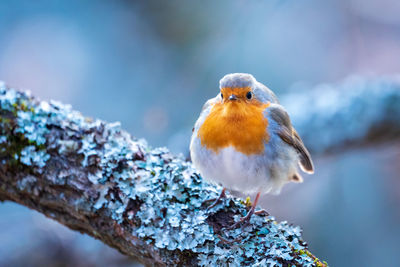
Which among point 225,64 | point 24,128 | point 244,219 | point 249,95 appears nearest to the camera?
point 244,219

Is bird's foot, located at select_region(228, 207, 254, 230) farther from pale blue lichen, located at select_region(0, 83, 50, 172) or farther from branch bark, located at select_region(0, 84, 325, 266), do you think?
pale blue lichen, located at select_region(0, 83, 50, 172)

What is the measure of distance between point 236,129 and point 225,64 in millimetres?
2724

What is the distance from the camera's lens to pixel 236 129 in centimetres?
187

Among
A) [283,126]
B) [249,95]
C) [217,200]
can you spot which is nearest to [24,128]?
[217,200]

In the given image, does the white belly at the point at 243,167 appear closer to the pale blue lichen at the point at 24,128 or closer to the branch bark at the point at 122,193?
the branch bark at the point at 122,193

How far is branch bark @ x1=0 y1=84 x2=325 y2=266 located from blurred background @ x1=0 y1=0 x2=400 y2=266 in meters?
2.02

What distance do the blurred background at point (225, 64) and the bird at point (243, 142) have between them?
1995 mm

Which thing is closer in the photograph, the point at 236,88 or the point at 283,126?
the point at 236,88

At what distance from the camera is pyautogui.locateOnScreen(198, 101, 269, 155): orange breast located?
1.87 metres

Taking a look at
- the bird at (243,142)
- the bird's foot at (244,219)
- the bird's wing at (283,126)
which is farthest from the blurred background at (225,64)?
the bird's foot at (244,219)

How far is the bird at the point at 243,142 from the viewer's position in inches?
73.9

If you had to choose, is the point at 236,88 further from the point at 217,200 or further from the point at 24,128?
the point at 24,128

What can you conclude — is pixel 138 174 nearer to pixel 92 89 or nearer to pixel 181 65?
pixel 181 65

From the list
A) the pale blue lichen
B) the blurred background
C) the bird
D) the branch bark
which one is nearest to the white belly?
the bird
